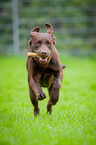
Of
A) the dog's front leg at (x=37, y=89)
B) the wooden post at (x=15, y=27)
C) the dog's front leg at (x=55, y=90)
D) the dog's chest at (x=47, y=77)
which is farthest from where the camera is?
the wooden post at (x=15, y=27)

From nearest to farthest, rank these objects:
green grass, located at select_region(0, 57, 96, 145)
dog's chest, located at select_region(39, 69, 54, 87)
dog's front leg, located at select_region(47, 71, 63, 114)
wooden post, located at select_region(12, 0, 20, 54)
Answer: green grass, located at select_region(0, 57, 96, 145)
dog's front leg, located at select_region(47, 71, 63, 114)
dog's chest, located at select_region(39, 69, 54, 87)
wooden post, located at select_region(12, 0, 20, 54)

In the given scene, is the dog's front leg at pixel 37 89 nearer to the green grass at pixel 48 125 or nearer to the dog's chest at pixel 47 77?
the dog's chest at pixel 47 77

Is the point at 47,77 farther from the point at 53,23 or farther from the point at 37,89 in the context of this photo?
the point at 53,23

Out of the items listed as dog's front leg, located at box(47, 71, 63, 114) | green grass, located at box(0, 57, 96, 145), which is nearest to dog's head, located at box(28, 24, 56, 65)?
dog's front leg, located at box(47, 71, 63, 114)

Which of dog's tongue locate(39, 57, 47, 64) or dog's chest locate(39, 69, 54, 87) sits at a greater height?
dog's tongue locate(39, 57, 47, 64)

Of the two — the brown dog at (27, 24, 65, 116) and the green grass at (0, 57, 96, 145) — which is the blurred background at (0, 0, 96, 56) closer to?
the green grass at (0, 57, 96, 145)

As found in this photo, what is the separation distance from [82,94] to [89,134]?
3.76 m

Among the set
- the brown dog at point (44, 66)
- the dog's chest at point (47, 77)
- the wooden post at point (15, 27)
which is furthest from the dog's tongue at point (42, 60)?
the wooden post at point (15, 27)

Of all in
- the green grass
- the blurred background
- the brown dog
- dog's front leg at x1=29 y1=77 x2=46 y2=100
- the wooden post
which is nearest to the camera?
the green grass

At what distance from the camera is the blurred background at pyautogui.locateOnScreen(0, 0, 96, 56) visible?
16.3m

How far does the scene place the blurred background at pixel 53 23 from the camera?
16.3 metres

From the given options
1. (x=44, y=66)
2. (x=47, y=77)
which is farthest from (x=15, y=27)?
(x=44, y=66)

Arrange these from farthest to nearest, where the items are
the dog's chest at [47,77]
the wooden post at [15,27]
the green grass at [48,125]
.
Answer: the wooden post at [15,27], the dog's chest at [47,77], the green grass at [48,125]

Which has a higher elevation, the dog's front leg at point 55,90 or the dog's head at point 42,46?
the dog's head at point 42,46
